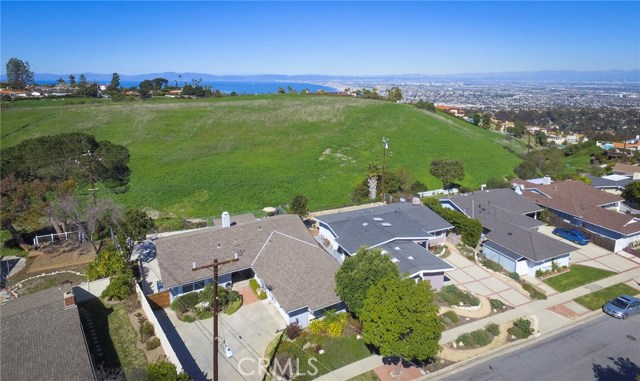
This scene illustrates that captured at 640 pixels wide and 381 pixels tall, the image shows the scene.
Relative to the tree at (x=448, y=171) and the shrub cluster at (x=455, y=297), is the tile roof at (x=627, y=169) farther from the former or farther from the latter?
the shrub cluster at (x=455, y=297)

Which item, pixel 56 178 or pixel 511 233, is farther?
pixel 56 178

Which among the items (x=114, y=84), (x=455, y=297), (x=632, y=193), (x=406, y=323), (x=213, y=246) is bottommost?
(x=455, y=297)

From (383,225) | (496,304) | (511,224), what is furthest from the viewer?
(511,224)

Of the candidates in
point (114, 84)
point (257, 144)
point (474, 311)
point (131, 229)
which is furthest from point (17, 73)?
point (474, 311)

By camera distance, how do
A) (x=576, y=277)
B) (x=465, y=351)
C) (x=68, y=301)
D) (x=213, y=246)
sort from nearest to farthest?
(x=68, y=301) < (x=465, y=351) < (x=213, y=246) < (x=576, y=277)

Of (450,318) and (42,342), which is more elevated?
(42,342)

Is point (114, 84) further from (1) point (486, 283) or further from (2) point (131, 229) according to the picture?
(1) point (486, 283)

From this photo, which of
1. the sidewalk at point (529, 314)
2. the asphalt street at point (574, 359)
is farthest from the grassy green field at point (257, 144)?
the asphalt street at point (574, 359)
